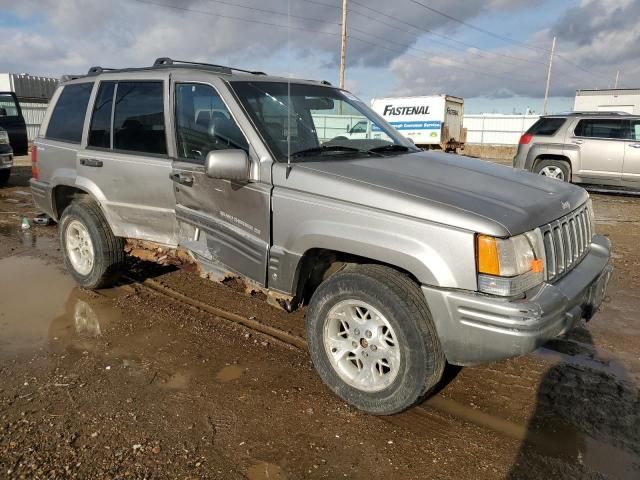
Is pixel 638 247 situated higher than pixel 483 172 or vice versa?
pixel 483 172

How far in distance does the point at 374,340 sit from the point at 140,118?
110 inches

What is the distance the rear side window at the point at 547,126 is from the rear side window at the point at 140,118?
9.71m

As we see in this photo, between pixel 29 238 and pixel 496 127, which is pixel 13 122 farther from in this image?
pixel 496 127

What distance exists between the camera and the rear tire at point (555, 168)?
10945 mm

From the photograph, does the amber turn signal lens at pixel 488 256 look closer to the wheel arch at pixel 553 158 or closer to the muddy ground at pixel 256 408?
the muddy ground at pixel 256 408

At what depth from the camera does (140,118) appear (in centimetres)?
424

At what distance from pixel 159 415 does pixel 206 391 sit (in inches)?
14.4

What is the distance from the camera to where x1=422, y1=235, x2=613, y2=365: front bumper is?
248 centimetres

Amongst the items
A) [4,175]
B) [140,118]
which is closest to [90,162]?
[140,118]

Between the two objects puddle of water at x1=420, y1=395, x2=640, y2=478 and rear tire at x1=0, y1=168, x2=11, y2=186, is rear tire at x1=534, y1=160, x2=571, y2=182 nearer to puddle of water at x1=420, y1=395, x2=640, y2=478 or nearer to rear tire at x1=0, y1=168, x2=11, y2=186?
puddle of water at x1=420, y1=395, x2=640, y2=478

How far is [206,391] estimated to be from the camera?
10.8ft

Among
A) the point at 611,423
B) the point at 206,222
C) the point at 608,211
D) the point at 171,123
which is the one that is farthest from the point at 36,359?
the point at 608,211

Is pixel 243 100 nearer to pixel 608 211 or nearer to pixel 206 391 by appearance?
pixel 206 391

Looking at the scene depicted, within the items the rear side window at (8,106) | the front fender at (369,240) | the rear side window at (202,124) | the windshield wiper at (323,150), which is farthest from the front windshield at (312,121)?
the rear side window at (8,106)
